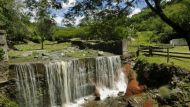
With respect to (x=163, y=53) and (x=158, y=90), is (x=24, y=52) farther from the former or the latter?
(x=158, y=90)

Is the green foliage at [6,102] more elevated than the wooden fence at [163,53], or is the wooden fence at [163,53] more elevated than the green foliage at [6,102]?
the wooden fence at [163,53]

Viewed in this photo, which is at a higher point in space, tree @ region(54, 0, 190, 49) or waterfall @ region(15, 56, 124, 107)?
tree @ region(54, 0, 190, 49)

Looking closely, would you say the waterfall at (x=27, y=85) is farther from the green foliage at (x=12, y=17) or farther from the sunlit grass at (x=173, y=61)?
the green foliage at (x=12, y=17)

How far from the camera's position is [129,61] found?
1190 inches

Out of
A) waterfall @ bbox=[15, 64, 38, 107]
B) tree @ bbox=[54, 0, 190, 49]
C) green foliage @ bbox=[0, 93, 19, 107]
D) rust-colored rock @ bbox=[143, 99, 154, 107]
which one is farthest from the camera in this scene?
waterfall @ bbox=[15, 64, 38, 107]

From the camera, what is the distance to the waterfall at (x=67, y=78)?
21469mm

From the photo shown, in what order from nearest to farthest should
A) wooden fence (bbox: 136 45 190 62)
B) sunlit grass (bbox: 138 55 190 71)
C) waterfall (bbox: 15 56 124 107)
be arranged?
waterfall (bbox: 15 56 124 107), sunlit grass (bbox: 138 55 190 71), wooden fence (bbox: 136 45 190 62)

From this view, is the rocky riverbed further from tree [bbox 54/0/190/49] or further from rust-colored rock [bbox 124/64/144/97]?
tree [bbox 54/0/190/49]

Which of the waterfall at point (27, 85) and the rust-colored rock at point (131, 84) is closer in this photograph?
the waterfall at point (27, 85)

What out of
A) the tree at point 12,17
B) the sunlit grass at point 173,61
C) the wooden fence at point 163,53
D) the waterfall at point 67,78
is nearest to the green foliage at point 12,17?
the tree at point 12,17

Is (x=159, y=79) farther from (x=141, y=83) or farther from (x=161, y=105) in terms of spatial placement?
(x=161, y=105)

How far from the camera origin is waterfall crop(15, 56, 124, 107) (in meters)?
21.5

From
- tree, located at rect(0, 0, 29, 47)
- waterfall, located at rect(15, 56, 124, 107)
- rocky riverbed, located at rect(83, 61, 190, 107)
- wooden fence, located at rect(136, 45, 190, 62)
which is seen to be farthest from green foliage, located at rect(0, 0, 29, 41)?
rocky riverbed, located at rect(83, 61, 190, 107)

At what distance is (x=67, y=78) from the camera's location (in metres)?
24.8
